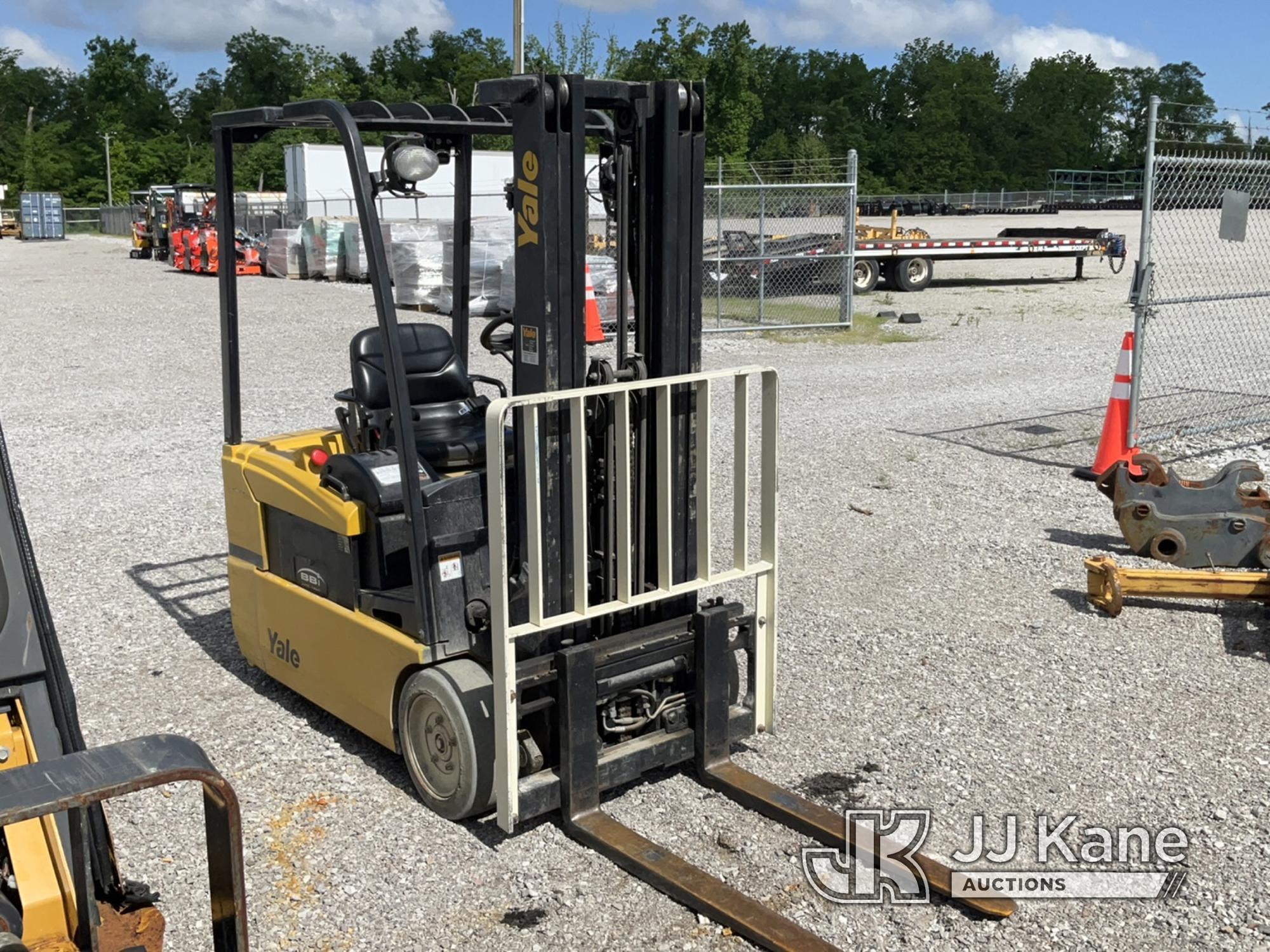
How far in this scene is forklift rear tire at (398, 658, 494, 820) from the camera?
13.7 feet

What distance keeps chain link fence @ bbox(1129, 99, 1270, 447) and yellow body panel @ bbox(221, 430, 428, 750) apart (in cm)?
638

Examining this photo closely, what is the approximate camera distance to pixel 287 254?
90.9 feet

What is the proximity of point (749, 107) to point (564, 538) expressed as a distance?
220ft

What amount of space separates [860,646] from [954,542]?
1.97 m

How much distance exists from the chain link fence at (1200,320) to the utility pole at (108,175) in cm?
6522

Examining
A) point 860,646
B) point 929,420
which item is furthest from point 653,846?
point 929,420

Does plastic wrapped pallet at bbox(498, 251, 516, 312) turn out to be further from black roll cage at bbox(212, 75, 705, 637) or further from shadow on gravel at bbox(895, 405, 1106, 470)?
black roll cage at bbox(212, 75, 705, 637)

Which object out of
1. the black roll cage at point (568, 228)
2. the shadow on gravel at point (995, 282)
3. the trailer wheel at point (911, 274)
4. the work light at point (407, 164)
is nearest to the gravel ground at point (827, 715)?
the black roll cage at point (568, 228)

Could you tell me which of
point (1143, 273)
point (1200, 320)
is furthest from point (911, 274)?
point (1143, 273)

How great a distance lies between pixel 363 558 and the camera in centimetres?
473

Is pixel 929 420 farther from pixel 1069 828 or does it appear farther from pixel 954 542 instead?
pixel 1069 828

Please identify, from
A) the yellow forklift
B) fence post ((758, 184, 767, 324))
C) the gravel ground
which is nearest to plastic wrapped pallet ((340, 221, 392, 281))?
fence post ((758, 184, 767, 324))

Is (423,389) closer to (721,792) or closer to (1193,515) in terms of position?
(721,792)

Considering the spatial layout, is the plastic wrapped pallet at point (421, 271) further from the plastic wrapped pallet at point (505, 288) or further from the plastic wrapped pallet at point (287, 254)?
the plastic wrapped pallet at point (287, 254)
